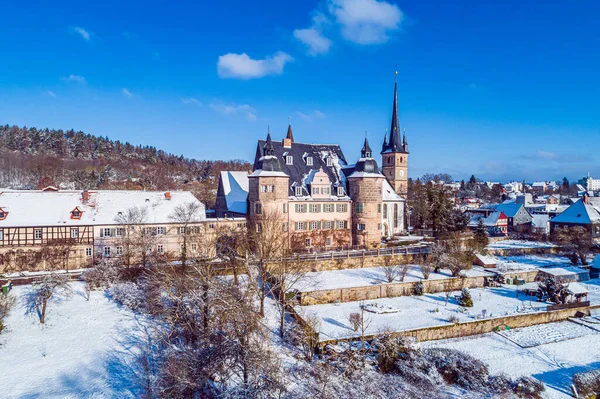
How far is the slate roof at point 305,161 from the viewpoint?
142 ft

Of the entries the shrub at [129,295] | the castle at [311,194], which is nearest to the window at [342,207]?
the castle at [311,194]

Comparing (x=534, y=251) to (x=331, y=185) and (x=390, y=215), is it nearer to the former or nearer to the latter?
(x=390, y=215)

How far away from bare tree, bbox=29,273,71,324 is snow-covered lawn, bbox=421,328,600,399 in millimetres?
23399

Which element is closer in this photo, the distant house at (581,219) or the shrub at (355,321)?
the shrub at (355,321)

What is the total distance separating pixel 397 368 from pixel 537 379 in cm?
685

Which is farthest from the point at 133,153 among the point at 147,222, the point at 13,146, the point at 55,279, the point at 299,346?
the point at 299,346

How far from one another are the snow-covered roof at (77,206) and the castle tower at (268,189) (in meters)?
5.43

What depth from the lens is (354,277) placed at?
114 feet

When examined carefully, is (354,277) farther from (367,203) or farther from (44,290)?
(44,290)

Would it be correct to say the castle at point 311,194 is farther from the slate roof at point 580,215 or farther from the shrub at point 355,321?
the slate roof at point 580,215

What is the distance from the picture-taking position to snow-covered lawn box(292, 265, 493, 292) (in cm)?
3162

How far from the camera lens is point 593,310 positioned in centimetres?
3009

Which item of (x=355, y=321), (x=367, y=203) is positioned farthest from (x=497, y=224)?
(x=355, y=321)

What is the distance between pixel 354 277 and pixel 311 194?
11.3m
